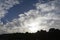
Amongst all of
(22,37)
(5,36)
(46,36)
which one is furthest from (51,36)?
(5,36)

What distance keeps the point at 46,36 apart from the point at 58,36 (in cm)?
413

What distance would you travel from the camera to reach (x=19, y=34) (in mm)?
64500

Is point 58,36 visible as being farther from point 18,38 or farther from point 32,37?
point 18,38

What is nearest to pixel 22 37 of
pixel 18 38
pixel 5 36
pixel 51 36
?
pixel 18 38

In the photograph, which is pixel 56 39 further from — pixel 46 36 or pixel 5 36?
pixel 5 36

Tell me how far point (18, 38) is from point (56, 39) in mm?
13403

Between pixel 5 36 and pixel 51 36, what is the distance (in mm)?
16527

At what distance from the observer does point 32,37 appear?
212ft

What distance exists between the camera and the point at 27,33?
6475 centimetres

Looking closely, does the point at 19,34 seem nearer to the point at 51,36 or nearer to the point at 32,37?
the point at 32,37

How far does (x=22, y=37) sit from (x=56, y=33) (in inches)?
477

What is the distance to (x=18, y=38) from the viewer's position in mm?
64188

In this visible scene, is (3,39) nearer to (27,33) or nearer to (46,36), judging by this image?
(27,33)

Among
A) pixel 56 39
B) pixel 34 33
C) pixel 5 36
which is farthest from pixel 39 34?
pixel 5 36
